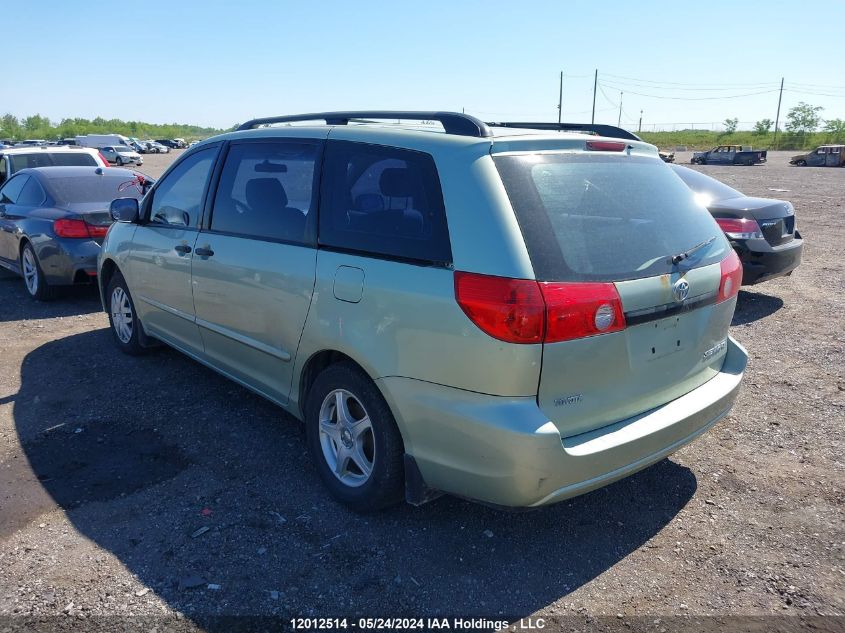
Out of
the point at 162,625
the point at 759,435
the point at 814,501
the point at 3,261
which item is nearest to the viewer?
the point at 162,625

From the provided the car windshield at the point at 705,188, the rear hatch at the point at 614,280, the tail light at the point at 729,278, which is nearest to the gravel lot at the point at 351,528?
the rear hatch at the point at 614,280

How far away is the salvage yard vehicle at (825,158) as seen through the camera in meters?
45.7

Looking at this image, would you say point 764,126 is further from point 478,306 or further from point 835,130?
point 478,306

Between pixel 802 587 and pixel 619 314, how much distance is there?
4.63 feet

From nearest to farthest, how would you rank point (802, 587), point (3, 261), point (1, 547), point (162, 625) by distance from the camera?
point (162, 625) < point (802, 587) < point (1, 547) < point (3, 261)

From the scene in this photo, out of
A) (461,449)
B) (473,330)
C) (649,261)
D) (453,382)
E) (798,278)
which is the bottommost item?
(798,278)

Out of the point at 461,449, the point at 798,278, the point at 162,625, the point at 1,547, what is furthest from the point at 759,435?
the point at 798,278

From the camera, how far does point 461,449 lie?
2809 mm

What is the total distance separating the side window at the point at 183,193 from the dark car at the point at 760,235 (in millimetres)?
4914

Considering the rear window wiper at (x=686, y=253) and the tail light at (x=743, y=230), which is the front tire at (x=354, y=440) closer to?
the rear window wiper at (x=686, y=253)

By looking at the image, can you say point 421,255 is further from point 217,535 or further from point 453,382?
point 217,535

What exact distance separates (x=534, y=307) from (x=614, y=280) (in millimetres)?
422

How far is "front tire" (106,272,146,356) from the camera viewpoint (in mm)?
5723

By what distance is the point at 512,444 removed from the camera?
8.70 ft
